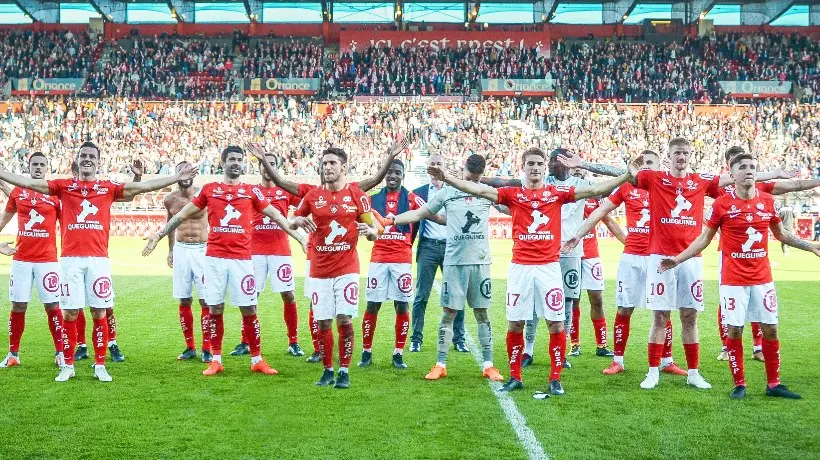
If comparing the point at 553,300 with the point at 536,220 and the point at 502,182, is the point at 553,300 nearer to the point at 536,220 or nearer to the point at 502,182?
the point at 536,220

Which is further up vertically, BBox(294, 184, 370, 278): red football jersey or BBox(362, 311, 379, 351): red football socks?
BBox(294, 184, 370, 278): red football jersey

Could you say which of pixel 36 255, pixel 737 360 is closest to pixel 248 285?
pixel 36 255

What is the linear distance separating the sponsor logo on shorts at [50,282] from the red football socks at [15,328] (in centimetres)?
43

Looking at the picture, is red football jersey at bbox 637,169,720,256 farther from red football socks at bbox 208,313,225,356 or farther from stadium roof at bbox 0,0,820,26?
stadium roof at bbox 0,0,820,26

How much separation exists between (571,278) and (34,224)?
5914mm

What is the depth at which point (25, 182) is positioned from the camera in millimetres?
9156

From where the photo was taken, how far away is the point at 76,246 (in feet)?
30.7

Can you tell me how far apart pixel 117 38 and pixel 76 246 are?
51.8 meters

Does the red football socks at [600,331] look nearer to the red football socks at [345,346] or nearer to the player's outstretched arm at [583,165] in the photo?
the player's outstretched arm at [583,165]

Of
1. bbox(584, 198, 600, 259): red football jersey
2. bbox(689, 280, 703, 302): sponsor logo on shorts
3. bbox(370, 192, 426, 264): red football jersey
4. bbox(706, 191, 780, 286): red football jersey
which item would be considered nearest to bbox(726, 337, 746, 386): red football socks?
bbox(706, 191, 780, 286): red football jersey

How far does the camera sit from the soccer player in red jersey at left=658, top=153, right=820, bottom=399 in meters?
8.55

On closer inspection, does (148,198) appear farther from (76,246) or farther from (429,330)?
(76,246)

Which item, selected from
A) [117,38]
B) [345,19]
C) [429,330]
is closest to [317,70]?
[345,19]

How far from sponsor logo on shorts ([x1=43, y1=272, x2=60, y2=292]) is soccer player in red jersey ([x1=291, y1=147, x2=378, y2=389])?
2902mm
